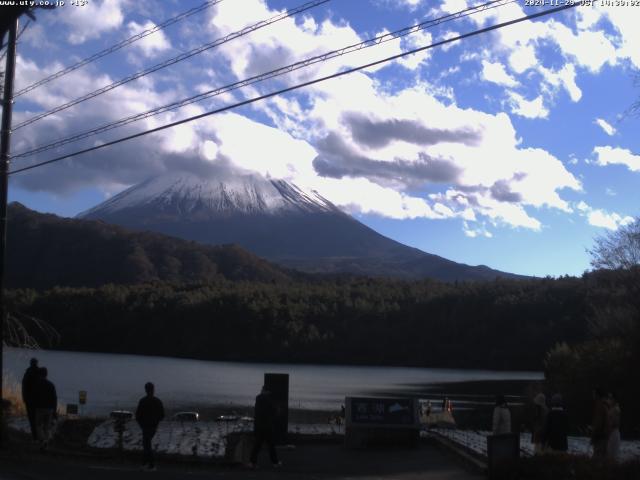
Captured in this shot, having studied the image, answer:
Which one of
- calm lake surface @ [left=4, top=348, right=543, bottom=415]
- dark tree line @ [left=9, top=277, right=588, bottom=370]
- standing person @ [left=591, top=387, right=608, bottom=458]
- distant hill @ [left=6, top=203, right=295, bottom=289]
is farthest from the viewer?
distant hill @ [left=6, top=203, right=295, bottom=289]

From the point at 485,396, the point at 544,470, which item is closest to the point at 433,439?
the point at 544,470

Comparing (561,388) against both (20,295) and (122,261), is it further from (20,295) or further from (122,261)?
(122,261)

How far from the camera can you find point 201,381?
72812mm

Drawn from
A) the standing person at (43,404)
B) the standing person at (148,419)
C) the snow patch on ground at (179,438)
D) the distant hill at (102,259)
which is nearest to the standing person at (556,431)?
the snow patch on ground at (179,438)

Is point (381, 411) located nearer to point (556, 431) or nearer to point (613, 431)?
point (556, 431)

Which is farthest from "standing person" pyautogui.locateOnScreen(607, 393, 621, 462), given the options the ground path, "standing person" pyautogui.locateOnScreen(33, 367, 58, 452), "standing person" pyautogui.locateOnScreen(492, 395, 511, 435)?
"standing person" pyautogui.locateOnScreen(33, 367, 58, 452)

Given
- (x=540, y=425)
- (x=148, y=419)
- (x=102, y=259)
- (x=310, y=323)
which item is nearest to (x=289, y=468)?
(x=148, y=419)

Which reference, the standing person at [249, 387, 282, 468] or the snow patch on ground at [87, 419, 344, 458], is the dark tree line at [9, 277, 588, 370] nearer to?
the snow patch on ground at [87, 419, 344, 458]

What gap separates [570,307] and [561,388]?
74.3m

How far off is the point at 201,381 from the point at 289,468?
59.1 m

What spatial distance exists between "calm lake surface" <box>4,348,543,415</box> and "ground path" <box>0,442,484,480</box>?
2266 cm

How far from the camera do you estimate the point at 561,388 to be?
119 ft

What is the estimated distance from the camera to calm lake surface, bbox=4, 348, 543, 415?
5241cm

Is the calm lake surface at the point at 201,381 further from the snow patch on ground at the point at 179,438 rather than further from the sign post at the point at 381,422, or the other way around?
the sign post at the point at 381,422
